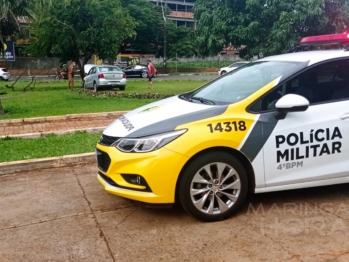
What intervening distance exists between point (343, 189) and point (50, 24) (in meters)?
20.9

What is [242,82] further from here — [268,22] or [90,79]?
[90,79]

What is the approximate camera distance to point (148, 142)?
4.00 m

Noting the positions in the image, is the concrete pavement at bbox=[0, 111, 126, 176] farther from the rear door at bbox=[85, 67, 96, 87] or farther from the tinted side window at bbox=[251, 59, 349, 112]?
the rear door at bbox=[85, 67, 96, 87]

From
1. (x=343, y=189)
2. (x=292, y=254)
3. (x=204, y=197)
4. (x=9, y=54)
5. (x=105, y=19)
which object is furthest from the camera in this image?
(x=105, y=19)

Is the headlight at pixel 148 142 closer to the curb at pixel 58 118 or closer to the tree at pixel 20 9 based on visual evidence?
the curb at pixel 58 118

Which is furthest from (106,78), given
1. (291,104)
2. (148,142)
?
(291,104)

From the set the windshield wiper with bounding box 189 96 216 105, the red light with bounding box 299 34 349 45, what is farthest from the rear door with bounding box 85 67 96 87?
the windshield wiper with bounding box 189 96 216 105

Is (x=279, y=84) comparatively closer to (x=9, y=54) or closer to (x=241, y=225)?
(x=241, y=225)

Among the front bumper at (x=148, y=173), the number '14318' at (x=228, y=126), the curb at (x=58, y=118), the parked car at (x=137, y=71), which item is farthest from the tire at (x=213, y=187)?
the parked car at (x=137, y=71)

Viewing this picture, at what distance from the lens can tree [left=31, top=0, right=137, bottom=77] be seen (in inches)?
877

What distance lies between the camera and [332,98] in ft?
14.6

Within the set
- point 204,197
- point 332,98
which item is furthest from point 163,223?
point 332,98

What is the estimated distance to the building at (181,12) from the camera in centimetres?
7131

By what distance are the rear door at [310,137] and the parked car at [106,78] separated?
56.7 feet
